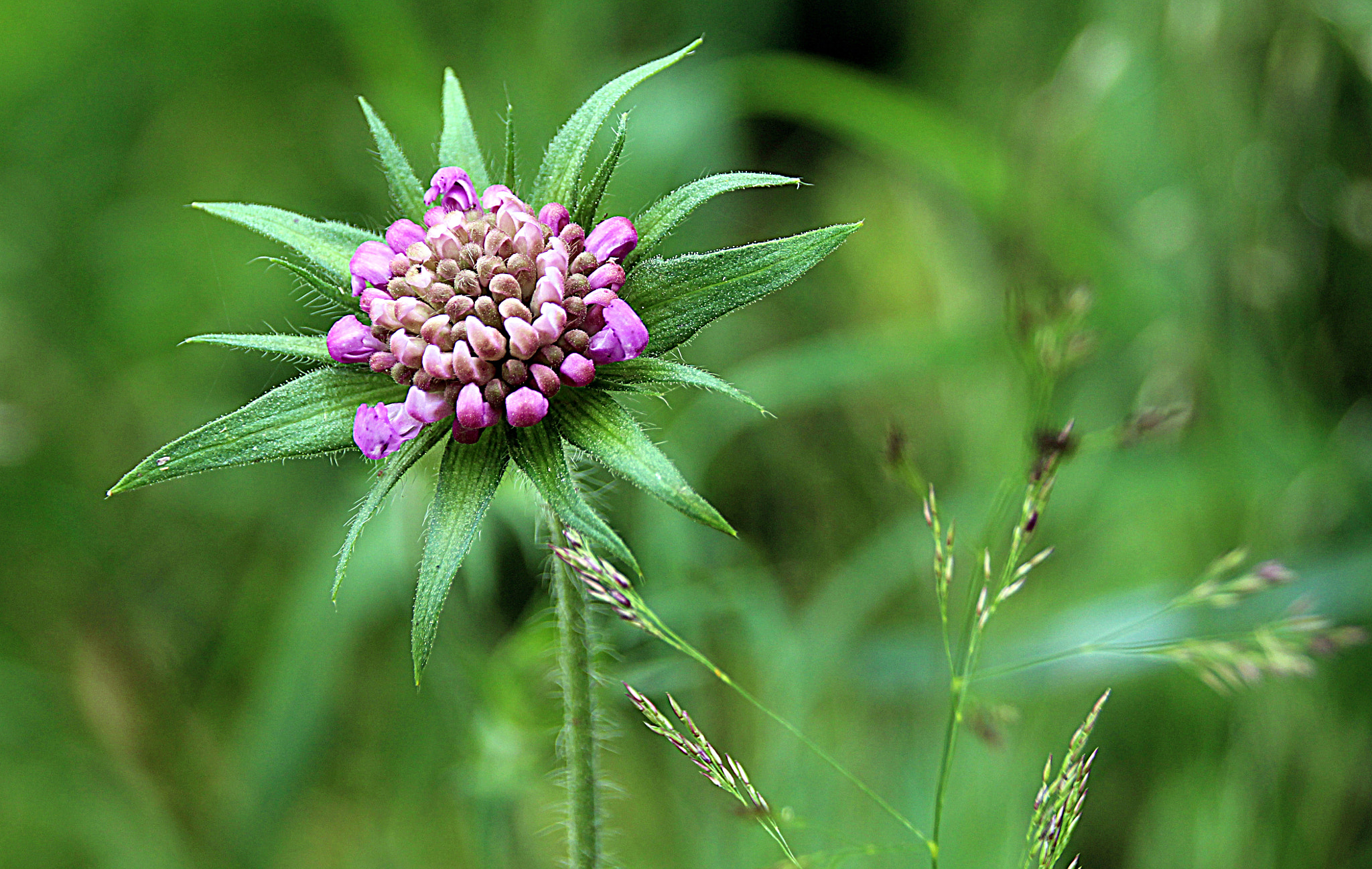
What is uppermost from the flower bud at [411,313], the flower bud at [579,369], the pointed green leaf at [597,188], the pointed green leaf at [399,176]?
the pointed green leaf at [399,176]

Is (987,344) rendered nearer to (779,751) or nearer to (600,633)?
(779,751)

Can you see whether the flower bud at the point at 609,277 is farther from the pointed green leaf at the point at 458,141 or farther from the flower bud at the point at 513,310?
the pointed green leaf at the point at 458,141

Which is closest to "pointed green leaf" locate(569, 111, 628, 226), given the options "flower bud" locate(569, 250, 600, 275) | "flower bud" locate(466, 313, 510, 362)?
"flower bud" locate(569, 250, 600, 275)

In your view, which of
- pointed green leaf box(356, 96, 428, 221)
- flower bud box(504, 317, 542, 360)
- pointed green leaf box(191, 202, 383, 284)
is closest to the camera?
flower bud box(504, 317, 542, 360)

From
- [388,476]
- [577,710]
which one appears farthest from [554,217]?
[577,710]

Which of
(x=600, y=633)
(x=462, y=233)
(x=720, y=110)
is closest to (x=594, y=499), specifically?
(x=600, y=633)

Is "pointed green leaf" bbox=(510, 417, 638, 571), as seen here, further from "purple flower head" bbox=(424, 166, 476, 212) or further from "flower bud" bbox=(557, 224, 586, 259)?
"purple flower head" bbox=(424, 166, 476, 212)

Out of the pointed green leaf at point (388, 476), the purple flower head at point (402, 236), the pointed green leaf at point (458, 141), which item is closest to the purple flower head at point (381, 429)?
the pointed green leaf at point (388, 476)
